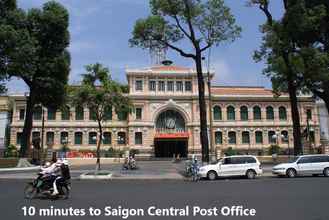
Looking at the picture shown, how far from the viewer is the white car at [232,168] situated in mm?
24625

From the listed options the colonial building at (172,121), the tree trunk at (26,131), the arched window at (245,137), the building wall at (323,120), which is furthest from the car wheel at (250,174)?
the building wall at (323,120)

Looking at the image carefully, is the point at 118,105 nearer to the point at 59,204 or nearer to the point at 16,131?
the point at 59,204

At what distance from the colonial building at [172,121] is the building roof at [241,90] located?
0.24 metres

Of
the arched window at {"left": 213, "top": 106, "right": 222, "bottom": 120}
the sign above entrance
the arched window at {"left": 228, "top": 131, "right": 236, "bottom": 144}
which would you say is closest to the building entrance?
the sign above entrance

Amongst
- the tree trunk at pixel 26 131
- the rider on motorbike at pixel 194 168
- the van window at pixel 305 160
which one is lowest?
the rider on motorbike at pixel 194 168

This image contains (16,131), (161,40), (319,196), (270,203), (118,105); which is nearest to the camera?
(270,203)

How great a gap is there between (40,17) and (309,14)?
24304 mm

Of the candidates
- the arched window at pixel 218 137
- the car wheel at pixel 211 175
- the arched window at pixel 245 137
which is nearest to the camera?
the car wheel at pixel 211 175

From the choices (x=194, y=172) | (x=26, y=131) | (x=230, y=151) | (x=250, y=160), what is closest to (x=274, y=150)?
(x=230, y=151)

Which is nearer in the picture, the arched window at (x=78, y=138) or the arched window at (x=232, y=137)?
the arched window at (x=78, y=138)

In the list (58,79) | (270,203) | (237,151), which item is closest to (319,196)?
(270,203)

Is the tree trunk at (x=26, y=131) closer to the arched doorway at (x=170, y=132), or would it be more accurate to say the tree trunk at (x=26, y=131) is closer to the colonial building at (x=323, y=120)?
the arched doorway at (x=170, y=132)

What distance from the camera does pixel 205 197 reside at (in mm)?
13586

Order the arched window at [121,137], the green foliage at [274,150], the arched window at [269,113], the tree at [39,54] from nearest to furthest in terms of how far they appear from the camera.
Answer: the tree at [39,54], the green foliage at [274,150], the arched window at [121,137], the arched window at [269,113]
